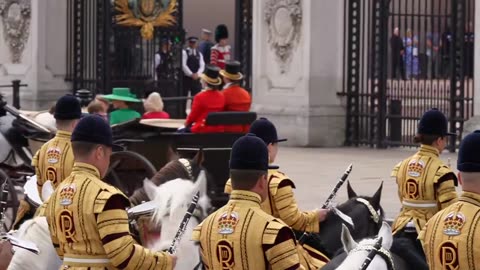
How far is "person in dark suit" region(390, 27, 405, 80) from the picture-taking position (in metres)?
19.8

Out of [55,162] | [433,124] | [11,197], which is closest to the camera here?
[433,124]

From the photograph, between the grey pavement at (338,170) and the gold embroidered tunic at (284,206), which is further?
the grey pavement at (338,170)

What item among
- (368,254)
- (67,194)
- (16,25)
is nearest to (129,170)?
(67,194)

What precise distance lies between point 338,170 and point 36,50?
9536mm

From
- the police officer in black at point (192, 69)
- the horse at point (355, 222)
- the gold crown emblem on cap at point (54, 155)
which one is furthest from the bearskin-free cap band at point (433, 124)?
the police officer in black at point (192, 69)

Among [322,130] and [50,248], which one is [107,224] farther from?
[322,130]

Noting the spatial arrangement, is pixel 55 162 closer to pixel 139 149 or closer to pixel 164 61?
pixel 139 149

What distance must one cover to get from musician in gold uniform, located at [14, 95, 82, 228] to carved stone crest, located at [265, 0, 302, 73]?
1165 cm

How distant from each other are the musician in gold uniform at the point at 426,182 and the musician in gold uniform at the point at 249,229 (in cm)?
265

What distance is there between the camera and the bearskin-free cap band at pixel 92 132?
5941 mm

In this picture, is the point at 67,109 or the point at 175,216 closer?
the point at 175,216

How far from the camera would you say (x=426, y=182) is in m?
8.29

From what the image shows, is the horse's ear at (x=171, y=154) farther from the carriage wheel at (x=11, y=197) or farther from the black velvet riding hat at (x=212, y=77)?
the carriage wheel at (x=11, y=197)

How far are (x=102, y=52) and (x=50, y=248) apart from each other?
17516 mm
